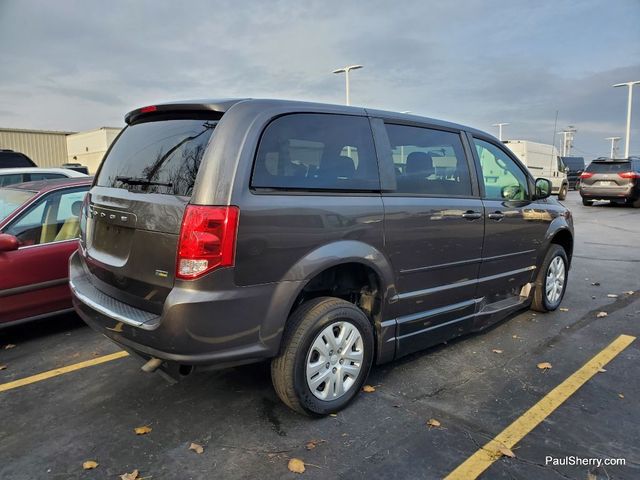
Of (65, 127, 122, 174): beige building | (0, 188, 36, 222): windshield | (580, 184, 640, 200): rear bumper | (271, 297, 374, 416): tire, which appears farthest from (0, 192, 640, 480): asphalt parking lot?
(65, 127, 122, 174): beige building

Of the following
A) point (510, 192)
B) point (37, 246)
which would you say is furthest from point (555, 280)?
point (37, 246)

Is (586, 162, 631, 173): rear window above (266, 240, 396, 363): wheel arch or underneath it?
above

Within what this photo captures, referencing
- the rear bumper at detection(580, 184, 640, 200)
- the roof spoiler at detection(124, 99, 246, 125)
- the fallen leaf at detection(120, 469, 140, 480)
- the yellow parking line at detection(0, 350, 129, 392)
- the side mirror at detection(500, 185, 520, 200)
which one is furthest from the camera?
the rear bumper at detection(580, 184, 640, 200)

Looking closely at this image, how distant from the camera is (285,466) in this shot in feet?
8.49

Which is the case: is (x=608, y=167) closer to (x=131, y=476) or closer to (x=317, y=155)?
(x=317, y=155)

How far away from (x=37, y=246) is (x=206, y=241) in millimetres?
2698

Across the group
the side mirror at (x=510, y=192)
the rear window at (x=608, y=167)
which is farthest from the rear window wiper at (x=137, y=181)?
the rear window at (x=608, y=167)

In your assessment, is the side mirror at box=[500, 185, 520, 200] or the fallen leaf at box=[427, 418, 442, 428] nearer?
the fallen leaf at box=[427, 418, 442, 428]

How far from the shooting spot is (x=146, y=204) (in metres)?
2.77

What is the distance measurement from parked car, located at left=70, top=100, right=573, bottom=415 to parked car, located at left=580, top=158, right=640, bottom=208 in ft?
55.2

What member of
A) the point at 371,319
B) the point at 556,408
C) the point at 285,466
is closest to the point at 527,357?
the point at 556,408

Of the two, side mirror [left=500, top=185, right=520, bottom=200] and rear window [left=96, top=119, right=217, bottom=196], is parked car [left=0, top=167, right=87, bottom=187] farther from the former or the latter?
side mirror [left=500, top=185, right=520, bottom=200]

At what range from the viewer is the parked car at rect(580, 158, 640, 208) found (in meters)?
17.9

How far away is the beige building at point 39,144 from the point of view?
27203 mm
